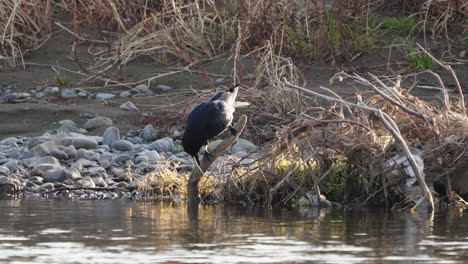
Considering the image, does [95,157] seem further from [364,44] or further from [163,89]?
[364,44]

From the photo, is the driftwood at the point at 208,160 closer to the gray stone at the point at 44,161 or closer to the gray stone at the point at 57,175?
the gray stone at the point at 57,175

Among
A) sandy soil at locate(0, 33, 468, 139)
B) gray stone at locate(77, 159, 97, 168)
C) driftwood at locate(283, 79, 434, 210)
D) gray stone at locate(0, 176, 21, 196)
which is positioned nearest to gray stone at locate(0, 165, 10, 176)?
gray stone at locate(0, 176, 21, 196)

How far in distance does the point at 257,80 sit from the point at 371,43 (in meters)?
2.71

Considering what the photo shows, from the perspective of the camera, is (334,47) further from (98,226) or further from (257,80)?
(98,226)

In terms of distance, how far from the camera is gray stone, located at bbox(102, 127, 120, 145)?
1155 centimetres

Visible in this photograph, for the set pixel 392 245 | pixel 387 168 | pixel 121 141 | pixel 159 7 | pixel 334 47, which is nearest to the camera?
pixel 392 245

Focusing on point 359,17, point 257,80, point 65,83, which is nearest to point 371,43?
point 359,17

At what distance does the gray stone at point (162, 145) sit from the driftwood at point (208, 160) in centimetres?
240

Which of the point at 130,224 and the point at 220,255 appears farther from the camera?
the point at 130,224

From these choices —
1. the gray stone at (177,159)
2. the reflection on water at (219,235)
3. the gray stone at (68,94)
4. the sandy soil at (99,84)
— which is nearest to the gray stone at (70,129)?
the sandy soil at (99,84)

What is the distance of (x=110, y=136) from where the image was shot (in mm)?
11562

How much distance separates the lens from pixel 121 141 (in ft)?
37.1

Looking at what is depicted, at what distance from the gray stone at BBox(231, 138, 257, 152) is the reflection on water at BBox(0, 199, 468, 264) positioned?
7.92ft

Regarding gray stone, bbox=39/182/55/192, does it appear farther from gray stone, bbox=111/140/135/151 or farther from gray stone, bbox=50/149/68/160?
gray stone, bbox=111/140/135/151
